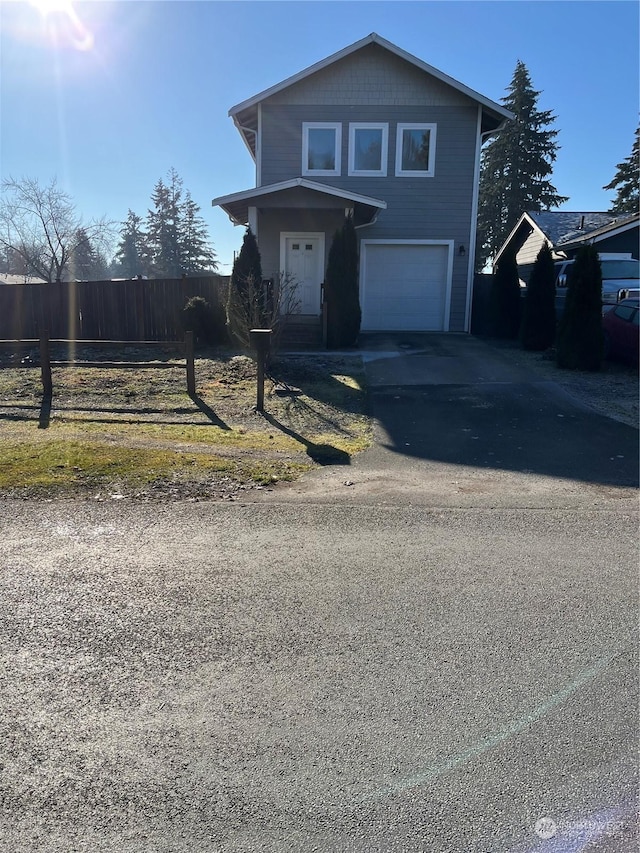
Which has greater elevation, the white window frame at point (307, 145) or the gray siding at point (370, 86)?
the gray siding at point (370, 86)

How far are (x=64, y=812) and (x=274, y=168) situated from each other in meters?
18.5

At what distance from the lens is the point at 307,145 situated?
59.1ft

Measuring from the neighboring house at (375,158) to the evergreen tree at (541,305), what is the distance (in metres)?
3.64

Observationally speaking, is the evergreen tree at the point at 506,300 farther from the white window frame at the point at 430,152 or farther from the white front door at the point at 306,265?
the white front door at the point at 306,265

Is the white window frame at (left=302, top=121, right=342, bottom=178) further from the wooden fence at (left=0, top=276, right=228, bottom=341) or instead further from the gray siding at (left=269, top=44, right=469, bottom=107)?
the wooden fence at (left=0, top=276, right=228, bottom=341)

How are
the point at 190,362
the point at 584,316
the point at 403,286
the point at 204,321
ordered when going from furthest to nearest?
the point at 403,286
the point at 204,321
the point at 584,316
the point at 190,362

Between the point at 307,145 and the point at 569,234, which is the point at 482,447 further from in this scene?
the point at 569,234

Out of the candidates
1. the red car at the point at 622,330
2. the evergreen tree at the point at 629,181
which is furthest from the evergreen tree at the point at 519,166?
the red car at the point at 622,330

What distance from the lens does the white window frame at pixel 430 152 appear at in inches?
702

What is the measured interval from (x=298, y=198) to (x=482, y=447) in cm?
1057

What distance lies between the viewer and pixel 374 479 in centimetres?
616

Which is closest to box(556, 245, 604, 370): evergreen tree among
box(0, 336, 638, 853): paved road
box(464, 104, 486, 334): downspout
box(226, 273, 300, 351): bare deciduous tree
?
box(226, 273, 300, 351): bare deciduous tree

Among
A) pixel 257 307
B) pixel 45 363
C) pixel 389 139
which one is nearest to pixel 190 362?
pixel 257 307

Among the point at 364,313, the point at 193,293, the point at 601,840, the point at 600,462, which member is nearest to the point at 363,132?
the point at 364,313
